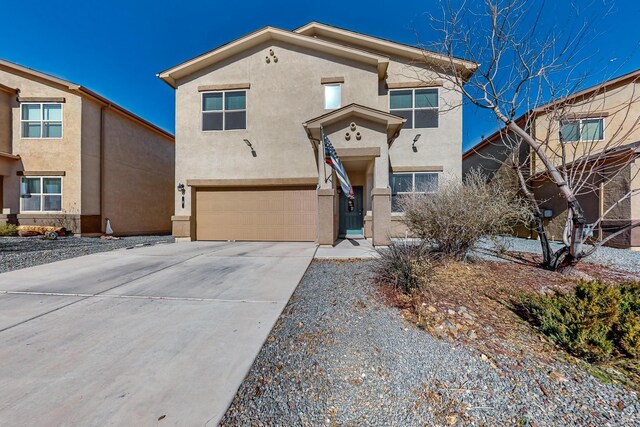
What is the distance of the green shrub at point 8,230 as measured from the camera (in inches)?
450

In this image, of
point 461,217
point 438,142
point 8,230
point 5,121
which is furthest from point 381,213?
point 5,121

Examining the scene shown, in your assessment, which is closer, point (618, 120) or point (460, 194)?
point (460, 194)

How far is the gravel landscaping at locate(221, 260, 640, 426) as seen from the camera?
6.67 ft

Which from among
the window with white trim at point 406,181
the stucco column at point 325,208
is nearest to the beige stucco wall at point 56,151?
the stucco column at point 325,208

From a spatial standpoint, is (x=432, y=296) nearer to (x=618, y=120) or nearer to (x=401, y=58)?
(x=401, y=58)

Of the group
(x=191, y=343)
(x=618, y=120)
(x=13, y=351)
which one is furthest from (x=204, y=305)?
(x=618, y=120)

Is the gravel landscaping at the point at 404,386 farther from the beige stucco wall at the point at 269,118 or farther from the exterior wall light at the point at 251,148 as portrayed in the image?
the exterior wall light at the point at 251,148

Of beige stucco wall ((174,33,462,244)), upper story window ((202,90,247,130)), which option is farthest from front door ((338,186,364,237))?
upper story window ((202,90,247,130))

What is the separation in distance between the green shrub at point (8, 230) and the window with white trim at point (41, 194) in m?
1.04

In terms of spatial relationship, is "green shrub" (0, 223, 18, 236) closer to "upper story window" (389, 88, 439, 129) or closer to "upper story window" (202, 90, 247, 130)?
"upper story window" (202, 90, 247, 130)

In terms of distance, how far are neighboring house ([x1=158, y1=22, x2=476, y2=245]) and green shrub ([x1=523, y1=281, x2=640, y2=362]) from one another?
7.36m

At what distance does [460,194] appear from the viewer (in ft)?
18.6

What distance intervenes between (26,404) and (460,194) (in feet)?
22.0

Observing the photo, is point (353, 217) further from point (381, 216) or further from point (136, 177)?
point (136, 177)
